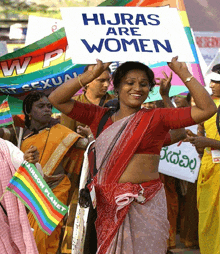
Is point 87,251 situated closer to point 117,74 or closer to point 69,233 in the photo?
point 117,74

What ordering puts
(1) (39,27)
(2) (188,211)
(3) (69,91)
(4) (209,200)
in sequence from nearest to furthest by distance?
1. (3) (69,91)
2. (4) (209,200)
3. (2) (188,211)
4. (1) (39,27)

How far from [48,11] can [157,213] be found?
2609cm

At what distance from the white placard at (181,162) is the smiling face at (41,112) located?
85.4 inches

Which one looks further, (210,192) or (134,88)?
(210,192)

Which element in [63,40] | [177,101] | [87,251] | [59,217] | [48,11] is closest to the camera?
[59,217]

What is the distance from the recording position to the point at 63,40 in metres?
8.04

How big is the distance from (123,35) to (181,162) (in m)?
4.33

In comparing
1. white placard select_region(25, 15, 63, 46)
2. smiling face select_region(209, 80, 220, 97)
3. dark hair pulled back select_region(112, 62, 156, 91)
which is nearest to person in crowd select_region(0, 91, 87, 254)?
smiling face select_region(209, 80, 220, 97)

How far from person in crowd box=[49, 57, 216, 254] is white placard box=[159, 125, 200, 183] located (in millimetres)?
3944

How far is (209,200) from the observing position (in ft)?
23.8

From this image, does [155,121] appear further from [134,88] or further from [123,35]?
[123,35]

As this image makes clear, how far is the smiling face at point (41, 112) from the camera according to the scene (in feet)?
23.0

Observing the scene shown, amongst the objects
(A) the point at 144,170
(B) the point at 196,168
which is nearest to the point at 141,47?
(A) the point at 144,170

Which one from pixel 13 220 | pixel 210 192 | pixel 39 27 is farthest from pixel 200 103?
pixel 39 27
